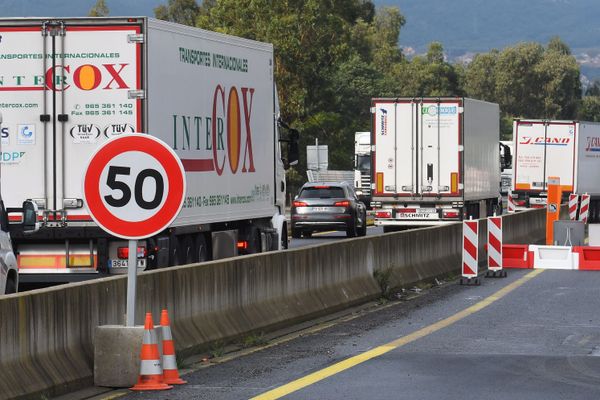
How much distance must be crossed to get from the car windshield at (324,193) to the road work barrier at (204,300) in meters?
16.6

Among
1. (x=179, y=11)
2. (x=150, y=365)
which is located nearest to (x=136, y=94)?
(x=150, y=365)

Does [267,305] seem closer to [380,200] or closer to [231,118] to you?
[231,118]

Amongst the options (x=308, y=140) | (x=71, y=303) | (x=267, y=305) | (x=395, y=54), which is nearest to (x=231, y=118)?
(x=267, y=305)

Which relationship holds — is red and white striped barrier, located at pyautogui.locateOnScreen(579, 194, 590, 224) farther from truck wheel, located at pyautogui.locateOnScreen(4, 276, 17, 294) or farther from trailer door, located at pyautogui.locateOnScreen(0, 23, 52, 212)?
truck wheel, located at pyautogui.locateOnScreen(4, 276, 17, 294)

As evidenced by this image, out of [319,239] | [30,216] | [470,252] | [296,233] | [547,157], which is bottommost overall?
[319,239]

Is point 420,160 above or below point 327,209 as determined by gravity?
above

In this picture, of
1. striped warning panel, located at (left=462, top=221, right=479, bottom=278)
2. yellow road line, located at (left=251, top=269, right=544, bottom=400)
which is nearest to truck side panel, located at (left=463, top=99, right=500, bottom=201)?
striped warning panel, located at (left=462, top=221, right=479, bottom=278)

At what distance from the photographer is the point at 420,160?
38.7 m

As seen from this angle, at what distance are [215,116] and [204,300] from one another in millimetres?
7133

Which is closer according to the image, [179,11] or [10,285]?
[10,285]

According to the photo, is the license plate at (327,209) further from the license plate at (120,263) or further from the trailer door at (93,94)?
the trailer door at (93,94)

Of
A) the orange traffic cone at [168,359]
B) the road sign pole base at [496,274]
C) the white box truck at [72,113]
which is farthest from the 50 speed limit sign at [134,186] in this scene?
the road sign pole base at [496,274]

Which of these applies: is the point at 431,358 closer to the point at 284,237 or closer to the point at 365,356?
the point at 365,356

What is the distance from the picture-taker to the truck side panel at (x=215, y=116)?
60.8 feet
